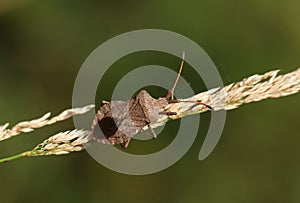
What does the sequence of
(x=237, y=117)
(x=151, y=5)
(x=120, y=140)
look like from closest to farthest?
1. (x=120, y=140)
2. (x=237, y=117)
3. (x=151, y=5)

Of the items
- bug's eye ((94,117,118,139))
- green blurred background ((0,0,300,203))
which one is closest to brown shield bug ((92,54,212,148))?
bug's eye ((94,117,118,139))

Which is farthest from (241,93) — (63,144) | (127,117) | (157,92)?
(157,92)

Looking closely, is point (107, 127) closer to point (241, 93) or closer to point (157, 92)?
point (241, 93)

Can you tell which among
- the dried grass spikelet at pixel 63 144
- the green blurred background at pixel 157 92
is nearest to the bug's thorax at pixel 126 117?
the dried grass spikelet at pixel 63 144

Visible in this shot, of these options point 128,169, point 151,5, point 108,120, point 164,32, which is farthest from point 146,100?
point 151,5

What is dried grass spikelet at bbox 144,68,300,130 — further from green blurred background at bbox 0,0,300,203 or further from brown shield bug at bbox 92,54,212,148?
green blurred background at bbox 0,0,300,203

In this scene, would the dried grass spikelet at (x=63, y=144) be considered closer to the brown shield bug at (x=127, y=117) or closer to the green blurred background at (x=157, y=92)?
the brown shield bug at (x=127, y=117)

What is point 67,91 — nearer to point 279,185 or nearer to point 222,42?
point 222,42
